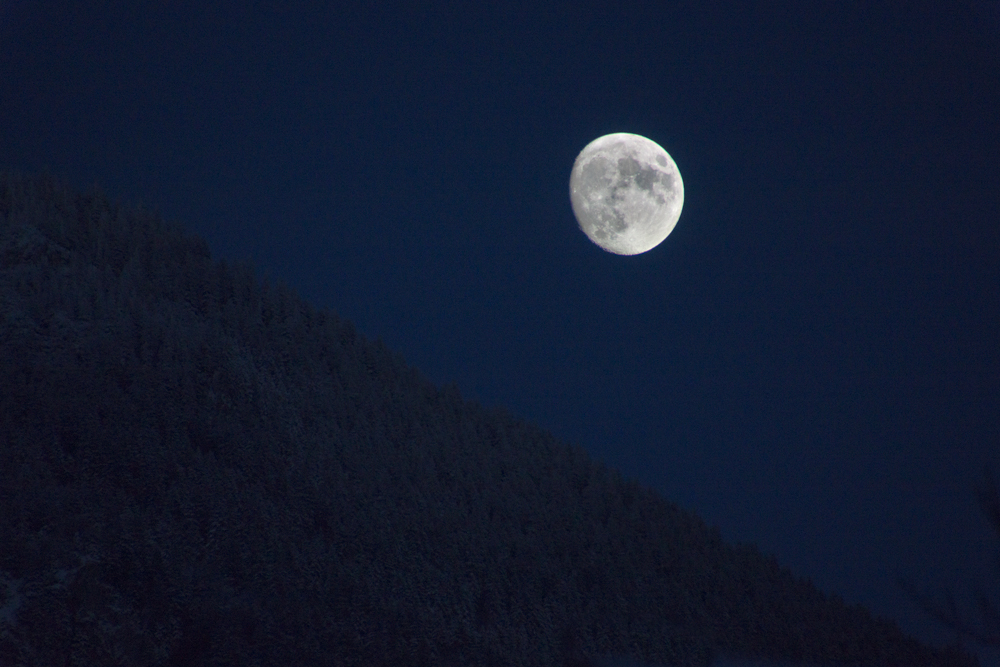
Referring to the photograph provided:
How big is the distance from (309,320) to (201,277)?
13.5 feet

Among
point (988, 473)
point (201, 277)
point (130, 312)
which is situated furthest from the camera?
point (201, 277)

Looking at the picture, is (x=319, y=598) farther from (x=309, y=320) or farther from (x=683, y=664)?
(x=309, y=320)

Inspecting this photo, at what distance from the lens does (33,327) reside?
2003cm

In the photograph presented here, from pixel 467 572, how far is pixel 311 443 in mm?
5681

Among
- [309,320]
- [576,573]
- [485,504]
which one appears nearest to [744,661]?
[576,573]

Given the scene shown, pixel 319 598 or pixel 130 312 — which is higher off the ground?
pixel 130 312

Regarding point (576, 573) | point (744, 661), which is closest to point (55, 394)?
point (576, 573)

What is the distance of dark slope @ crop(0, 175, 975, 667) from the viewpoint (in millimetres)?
16109

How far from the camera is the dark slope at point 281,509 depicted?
16.1 metres

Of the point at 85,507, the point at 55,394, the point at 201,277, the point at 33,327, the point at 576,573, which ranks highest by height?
the point at 201,277

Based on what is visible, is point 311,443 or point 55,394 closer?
point 55,394

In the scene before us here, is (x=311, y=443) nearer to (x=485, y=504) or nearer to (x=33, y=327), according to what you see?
(x=485, y=504)

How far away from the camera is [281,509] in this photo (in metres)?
19.9

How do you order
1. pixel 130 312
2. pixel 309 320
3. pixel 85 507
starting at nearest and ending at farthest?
pixel 85 507 → pixel 130 312 → pixel 309 320
